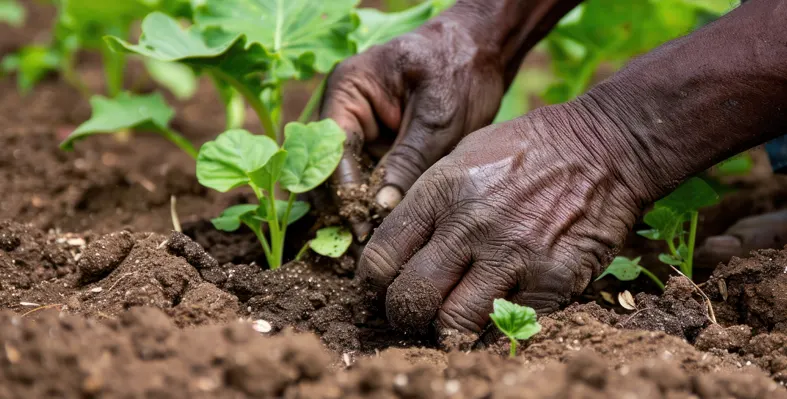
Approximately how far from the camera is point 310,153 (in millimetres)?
2045

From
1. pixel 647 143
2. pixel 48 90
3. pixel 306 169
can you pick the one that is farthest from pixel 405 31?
pixel 48 90

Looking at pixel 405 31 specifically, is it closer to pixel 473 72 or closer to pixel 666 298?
pixel 473 72

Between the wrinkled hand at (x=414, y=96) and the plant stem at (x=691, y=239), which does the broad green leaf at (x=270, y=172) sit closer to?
the wrinkled hand at (x=414, y=96)

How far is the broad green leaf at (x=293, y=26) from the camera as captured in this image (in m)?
2.47

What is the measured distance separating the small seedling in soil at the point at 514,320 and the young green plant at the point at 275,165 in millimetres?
623

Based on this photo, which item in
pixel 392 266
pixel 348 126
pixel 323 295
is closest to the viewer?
pixel 392 266

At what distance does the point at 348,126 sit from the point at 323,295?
0.54 m

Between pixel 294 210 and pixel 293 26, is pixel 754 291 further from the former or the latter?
pixel 293 26

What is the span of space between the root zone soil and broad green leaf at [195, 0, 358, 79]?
539mm

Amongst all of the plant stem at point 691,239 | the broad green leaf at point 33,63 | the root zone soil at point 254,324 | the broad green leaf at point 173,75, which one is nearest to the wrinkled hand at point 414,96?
the root zone soil at point 254,324

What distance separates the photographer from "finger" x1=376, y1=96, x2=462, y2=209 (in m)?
2.15

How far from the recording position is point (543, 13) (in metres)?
2.61

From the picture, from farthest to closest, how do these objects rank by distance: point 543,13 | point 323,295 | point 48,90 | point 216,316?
point 48,90 → point 543,13 → point 323,295 → point 216,316

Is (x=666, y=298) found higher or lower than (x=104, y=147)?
higher
